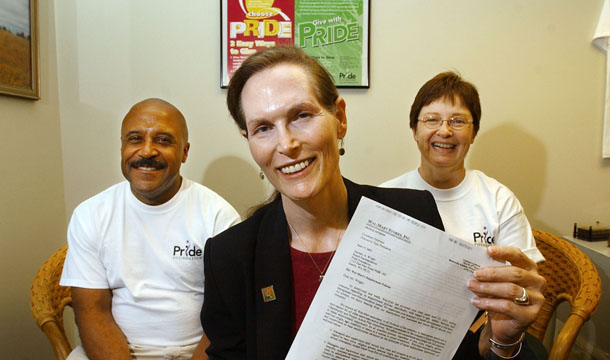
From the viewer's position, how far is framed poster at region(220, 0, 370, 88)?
192 centimetres

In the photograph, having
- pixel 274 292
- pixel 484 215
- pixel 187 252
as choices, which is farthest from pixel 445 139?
pixel 187 252

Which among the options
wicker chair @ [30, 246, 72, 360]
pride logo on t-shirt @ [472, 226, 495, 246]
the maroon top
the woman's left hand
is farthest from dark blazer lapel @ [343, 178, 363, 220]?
wicker chair @ [30, 246, 72, 360]

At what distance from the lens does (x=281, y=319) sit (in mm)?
940

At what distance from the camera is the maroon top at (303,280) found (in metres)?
0.98

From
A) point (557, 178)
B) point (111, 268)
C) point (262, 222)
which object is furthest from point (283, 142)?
point (557, 178)

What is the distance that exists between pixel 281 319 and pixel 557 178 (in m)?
1.81

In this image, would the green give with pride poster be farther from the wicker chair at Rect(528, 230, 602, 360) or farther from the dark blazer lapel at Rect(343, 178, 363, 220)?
the wicker chair at Rect(528, 230, 602, 360)

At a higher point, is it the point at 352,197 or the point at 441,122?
the point at 441,122

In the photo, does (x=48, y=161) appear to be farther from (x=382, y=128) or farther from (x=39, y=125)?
(x=382, y=128)

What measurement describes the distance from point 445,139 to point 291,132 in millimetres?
871

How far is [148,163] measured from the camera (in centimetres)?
139

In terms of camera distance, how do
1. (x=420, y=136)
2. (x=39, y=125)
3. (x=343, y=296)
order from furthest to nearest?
(x=39, y=125) → (x=420, y=136) → (x=343, y=296)

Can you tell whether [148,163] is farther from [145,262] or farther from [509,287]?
[509,287]

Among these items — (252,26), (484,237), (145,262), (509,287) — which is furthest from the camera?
(252,26)
